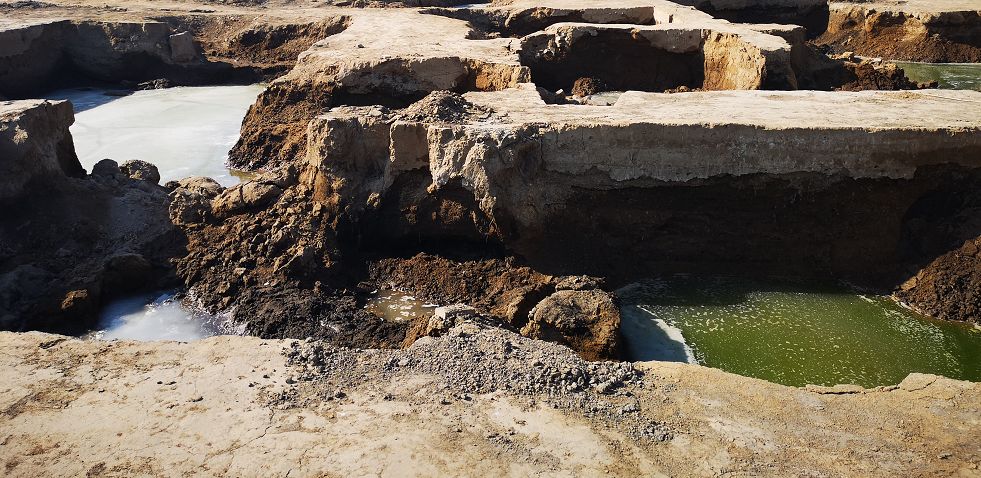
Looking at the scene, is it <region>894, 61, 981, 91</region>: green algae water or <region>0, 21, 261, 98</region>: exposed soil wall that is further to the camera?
<region>0, 21, 261, 98</region>: exposed soil wall

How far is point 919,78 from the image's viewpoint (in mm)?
16375

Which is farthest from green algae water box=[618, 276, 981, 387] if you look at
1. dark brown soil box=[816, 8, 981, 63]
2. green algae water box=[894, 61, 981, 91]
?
Answer: dark brown soil box=[816, 8, 981, 63]

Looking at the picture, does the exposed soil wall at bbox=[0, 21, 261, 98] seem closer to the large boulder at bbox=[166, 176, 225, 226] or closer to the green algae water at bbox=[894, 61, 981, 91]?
the large boulder at bbox=[166, 176, 225, 226]

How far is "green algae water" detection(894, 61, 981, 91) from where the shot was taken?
15.9 metres

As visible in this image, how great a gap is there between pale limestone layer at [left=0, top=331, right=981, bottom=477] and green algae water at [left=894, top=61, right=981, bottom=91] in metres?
11.7

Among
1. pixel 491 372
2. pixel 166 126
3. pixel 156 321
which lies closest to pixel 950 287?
pixel 491 372

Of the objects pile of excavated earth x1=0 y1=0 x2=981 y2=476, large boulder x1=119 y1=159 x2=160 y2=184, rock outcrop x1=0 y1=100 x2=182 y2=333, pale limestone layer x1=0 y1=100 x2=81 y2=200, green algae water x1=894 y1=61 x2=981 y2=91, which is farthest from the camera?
green algae water x1=894 y1=61 x2=981 y2=91

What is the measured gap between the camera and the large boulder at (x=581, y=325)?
7.66 metres

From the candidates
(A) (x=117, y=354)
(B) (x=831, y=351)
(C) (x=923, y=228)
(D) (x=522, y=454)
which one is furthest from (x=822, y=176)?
(A) (x=117, y=354)

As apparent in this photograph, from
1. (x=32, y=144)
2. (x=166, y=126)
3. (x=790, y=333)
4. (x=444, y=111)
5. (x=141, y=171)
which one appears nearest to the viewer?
(x=790, y=333)

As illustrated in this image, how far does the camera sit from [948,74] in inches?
663

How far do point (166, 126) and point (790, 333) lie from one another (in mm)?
12391

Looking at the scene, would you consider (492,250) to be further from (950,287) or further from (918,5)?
(918,5)

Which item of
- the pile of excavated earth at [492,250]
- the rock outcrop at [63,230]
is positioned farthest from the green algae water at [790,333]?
the rock outcrop at [63,230]
